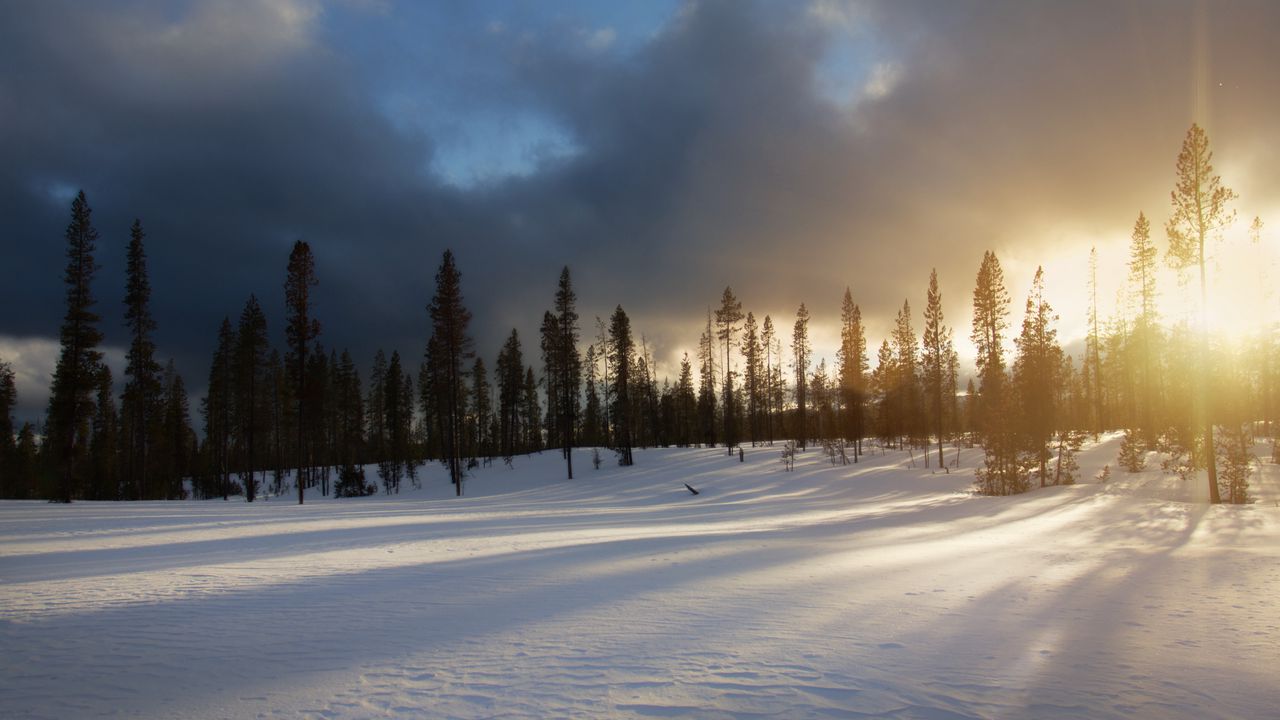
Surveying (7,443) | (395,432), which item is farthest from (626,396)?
(7,443)

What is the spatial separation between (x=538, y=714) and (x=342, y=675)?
193 cm

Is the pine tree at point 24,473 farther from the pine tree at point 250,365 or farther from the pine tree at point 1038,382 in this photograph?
the pine tree at point 1038,382

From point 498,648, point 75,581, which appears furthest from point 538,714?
point 75,581

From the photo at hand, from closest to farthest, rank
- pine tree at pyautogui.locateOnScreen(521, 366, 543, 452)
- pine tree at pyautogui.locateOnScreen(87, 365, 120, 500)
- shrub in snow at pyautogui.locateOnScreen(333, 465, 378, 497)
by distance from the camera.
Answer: shrub in snow at pyautogui.locateOnScreen(333, 465, 378, 497)
pine tree at pyautogui.locateOnScreen(87, 365, 120, 500)
pine tree at pyautogui.locateOnScreen(521, 366, 543, 452)

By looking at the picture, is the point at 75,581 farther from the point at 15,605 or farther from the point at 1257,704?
the point at 1257,704

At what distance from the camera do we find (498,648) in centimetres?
556

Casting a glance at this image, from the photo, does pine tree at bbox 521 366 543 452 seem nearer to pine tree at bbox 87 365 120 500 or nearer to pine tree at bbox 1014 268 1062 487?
pine tree at bbox 87 365 120 500

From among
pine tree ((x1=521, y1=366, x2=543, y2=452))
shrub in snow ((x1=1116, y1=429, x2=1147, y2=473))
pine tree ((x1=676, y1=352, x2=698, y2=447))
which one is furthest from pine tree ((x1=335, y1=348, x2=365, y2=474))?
shrub in snow ((x1=1116, y1=429, x2=1147, y2=473))

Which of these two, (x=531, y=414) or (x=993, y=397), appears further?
(x=531, y=414)

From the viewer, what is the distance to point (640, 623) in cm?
643

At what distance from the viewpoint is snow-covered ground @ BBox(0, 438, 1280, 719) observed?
4.46m

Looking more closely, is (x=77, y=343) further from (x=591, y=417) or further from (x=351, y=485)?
(x=591, y=417)

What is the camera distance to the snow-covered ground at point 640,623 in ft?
14.6

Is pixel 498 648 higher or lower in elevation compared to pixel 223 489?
higher
